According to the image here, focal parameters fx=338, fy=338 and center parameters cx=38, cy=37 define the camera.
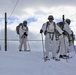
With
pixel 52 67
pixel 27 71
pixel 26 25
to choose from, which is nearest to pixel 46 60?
pixel 52 67

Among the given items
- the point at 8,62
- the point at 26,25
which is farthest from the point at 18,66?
the point at 26,25

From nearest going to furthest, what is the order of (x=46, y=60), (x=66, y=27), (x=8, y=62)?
(x=8, y=62)
(x=46, y=60)
(x=66, y=27)

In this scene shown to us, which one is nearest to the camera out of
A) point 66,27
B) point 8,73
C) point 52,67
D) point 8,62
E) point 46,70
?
point 8,73

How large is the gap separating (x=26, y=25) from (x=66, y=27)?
173 inches

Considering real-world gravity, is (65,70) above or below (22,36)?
below

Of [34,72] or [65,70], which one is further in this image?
[65,70]

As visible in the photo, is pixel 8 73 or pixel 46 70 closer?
pixel 8 73

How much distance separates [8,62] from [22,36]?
6821 mm

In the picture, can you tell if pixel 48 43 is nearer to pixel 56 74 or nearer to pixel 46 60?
pixel 46 60

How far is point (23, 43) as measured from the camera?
19.7m

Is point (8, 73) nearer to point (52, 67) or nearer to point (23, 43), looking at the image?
point (52, 67)

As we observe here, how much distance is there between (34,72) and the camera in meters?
Answer: 10.6

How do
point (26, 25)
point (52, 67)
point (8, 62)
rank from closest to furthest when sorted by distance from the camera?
point (52, 67), point (8, 62), point (26, 25)

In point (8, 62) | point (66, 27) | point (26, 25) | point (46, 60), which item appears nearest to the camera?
point (8, 62)
